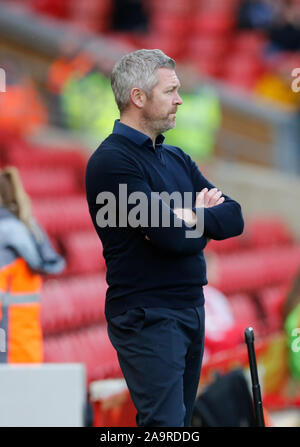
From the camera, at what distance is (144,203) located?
8.91 feet

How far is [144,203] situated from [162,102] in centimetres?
34

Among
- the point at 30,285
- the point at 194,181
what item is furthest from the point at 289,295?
the point at 194,181

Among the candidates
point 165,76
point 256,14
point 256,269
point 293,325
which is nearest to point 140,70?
point 165,76

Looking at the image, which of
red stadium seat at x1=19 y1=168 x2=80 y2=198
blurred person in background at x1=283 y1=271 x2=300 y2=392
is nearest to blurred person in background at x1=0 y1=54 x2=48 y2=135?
red stadium seat at x1=19 y1=168 x2=80 y2=198

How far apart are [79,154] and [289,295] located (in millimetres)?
4789

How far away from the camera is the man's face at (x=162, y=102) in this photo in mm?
2826

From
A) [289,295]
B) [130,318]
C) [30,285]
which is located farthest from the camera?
[289,295]

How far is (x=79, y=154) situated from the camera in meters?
9.16

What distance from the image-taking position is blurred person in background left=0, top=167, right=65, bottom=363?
13.2ft

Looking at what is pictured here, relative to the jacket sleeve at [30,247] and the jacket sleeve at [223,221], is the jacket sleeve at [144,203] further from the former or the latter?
the jacket sleeve at [30,247]

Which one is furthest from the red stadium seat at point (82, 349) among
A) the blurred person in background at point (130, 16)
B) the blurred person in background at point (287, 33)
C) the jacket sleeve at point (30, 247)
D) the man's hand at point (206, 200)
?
the blurred person in background at point (130, 16)

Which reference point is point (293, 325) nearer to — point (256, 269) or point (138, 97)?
point (138, 97)
